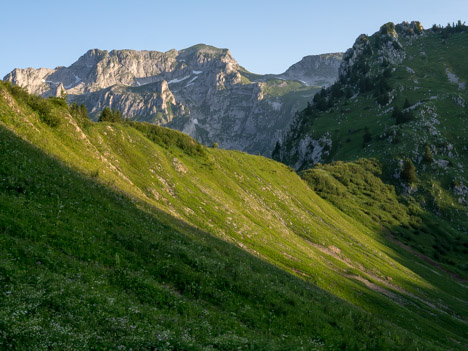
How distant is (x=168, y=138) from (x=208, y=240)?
161 ft

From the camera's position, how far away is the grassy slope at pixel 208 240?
17969 mm

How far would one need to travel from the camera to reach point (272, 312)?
21.9m

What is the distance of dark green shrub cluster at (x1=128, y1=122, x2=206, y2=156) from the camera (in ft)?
251

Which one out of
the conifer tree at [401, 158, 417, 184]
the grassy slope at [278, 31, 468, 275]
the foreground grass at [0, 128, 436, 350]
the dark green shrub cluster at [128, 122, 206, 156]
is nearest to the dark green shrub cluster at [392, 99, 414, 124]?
the grassy slope at [278, 31, 468, 275]

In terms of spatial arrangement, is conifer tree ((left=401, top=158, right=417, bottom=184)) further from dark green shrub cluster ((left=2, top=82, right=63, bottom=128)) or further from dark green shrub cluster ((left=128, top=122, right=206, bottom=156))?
dark green shrub cluster ((left=2, top=82, right=63, bottom=128))

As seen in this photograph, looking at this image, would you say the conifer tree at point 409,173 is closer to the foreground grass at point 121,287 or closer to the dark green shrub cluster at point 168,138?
the dark green shrub cluster at point 168,138

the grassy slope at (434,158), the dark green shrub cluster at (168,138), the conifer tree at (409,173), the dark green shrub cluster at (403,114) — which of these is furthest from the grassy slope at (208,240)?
the dark green shrub cluster at (403,114)

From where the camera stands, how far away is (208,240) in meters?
34.9

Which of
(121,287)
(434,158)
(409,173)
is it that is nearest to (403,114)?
(434,158)

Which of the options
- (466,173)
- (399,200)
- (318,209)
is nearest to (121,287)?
(318,209)

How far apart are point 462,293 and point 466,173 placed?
100104mm

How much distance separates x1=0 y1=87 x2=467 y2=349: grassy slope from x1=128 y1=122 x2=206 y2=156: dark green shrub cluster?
282 centimetres

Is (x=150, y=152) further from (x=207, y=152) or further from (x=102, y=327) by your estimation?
(x=102, y=327)

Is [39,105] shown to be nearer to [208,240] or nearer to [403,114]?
[208,240]
